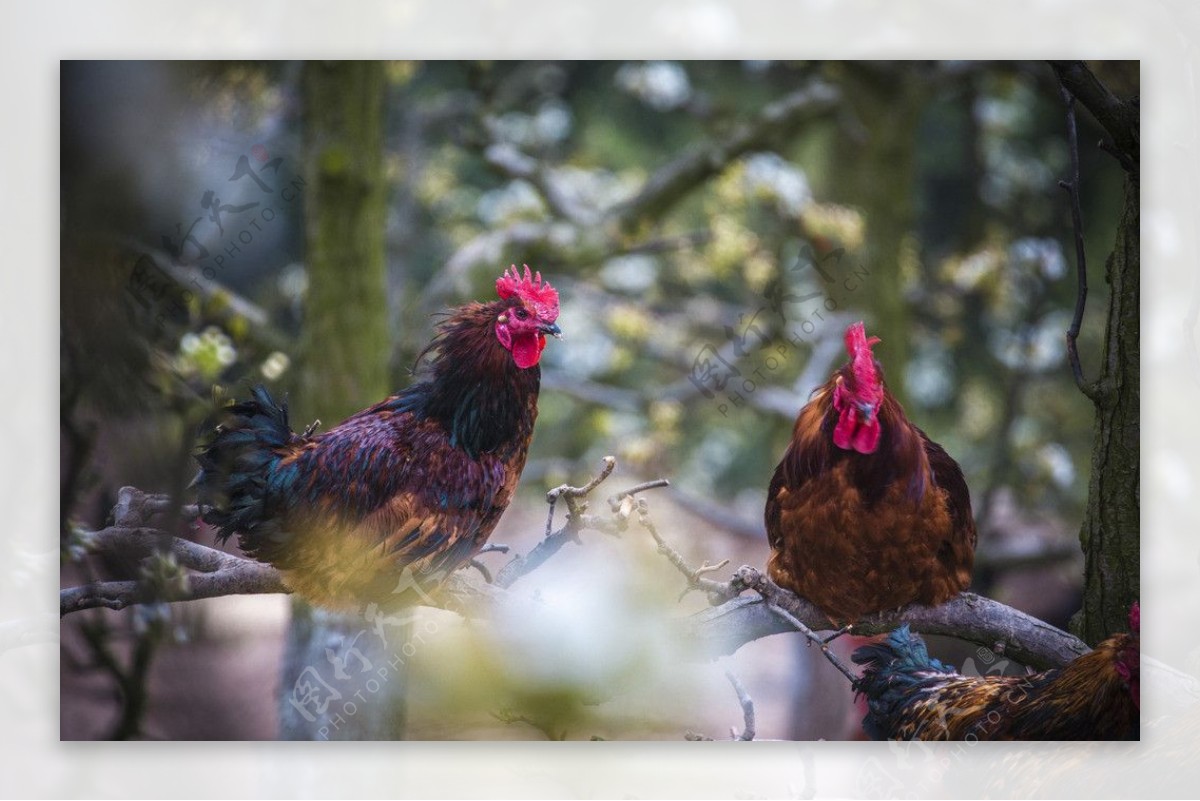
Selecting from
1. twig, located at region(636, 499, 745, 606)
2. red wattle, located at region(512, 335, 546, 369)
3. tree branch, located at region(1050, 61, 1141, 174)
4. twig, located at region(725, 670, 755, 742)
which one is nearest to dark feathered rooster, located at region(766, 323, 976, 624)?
twig, located at region(636, 499, 745, 606)

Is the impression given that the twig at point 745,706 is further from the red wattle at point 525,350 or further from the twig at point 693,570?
the red wattle at point 525,350

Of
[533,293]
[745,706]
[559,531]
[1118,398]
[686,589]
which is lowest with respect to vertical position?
[745,706]

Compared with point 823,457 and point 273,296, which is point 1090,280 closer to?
point 823,457

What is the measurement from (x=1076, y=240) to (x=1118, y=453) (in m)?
0.49

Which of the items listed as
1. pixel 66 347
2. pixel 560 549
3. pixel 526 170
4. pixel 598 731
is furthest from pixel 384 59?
pixel 598 731

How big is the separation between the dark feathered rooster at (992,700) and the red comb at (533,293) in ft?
3.34

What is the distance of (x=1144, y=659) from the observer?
2766 mm

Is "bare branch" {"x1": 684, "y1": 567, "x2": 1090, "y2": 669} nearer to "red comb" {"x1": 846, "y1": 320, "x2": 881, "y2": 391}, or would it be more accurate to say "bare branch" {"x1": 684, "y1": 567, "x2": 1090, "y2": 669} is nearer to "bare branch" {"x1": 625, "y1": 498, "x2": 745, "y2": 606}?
"bare branch" {"x1": 625, "y1": 498, "x2": 745, "y2": 606}

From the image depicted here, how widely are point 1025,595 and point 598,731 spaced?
100cm

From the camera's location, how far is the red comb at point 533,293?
2648 millimetres

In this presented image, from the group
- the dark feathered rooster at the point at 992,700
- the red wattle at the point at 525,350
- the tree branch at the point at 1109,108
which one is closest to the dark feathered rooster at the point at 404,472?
the red wattle at the point at 525,350

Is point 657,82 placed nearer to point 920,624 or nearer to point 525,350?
point 525,350

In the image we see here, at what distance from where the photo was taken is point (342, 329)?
2.82 metres

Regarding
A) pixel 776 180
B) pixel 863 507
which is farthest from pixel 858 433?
pixel 776 180
